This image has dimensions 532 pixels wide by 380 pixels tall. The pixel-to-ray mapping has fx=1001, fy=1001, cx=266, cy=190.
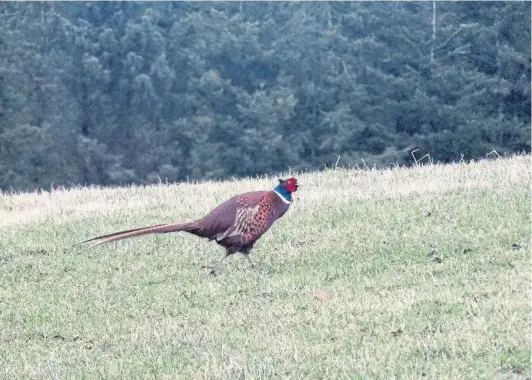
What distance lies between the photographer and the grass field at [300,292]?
22.6 feet

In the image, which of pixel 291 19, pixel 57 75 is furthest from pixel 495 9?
pixel 57 75

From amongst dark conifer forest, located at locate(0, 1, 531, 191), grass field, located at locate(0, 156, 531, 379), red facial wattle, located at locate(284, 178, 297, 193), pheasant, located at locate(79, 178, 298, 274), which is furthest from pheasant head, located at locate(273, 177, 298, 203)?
dark conifer forest, located at locate(0, 1, 531, 191)

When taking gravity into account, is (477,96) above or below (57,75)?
above

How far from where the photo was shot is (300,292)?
29.7ft

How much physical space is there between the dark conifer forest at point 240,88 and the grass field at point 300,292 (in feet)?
97.0

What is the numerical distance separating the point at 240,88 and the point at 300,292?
3931 centimetres

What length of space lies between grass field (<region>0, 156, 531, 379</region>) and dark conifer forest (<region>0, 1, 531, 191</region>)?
97.0ft

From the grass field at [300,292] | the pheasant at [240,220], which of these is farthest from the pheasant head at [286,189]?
the grass field at [300,292]

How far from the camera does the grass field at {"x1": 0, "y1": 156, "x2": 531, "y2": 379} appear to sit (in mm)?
6879

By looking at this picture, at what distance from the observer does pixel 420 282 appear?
351 inches

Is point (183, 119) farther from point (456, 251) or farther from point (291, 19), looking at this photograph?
point (456, 251)

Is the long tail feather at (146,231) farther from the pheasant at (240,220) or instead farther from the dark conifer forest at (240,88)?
the dark conifer forest at (240,88)

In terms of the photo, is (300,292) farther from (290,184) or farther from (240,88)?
(240,88)

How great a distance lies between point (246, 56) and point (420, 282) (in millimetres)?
40917
